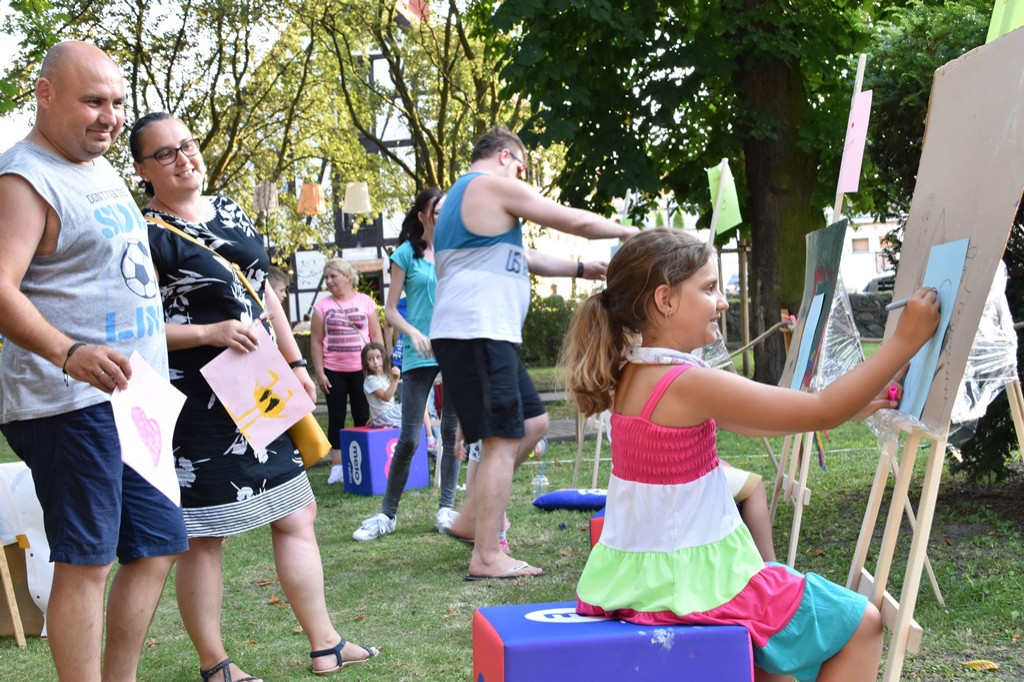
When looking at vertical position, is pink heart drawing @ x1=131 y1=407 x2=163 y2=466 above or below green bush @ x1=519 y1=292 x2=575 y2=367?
above

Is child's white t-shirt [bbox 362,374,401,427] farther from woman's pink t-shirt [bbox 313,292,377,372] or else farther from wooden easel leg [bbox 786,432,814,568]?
wooden easel leg [bbox 786,432,814,568]

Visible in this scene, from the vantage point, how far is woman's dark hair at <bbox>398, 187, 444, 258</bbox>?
5.76m

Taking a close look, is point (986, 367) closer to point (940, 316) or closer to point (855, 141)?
point (940, 316)

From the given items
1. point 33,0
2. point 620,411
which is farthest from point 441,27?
point 620,411

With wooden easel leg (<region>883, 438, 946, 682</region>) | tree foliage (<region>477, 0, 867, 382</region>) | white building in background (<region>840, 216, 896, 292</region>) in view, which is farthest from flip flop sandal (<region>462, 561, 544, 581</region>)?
white building in background (<region>840, 216, 896, 292</region>)

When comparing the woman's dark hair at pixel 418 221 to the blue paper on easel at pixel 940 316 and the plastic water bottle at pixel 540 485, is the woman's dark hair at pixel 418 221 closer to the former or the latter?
the plastic water bottle at pixel 540 485

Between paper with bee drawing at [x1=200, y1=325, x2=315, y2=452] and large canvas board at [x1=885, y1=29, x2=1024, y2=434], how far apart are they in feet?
5.88

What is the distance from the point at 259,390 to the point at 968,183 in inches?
79.3

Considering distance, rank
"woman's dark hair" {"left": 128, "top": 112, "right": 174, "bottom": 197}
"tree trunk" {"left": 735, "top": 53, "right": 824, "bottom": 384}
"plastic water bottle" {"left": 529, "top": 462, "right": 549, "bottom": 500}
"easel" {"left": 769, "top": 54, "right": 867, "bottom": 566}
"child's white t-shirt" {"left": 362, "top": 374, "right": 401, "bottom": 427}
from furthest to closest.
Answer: "tree trunk" {"left": 735, "top": 53, "right": 824, "bottom": 384}
"child's white t-shirt" {"left": 362, "top": 374, "right": 401, "bottom": 427}
"plastic water bottle" {"left": 529, "top": 462, "right": 549, "bottom": 500}
"easel" {"left": 769, "top": 54, "right": 867, "bottom": 566}
"woman's dark hair" {"left": 128, "top": 112, "right": 174, "bottom": 197}

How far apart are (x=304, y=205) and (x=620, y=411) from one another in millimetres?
16064

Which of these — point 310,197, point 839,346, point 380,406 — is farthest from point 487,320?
point 310,197

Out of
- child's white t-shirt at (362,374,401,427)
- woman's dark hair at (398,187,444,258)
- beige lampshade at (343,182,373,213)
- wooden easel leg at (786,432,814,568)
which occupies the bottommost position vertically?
child's white t-shirt at (362,374,401,427)

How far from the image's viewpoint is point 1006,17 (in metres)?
2.56

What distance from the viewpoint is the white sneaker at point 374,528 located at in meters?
5.61
